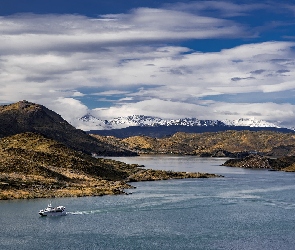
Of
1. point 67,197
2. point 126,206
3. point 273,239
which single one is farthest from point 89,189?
point 273,239

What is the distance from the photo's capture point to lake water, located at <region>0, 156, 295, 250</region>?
11169 cm

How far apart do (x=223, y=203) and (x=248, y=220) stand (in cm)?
3046

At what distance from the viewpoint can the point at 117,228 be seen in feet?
415

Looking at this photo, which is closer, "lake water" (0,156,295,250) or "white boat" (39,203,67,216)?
"lake water" (0,156,295,250)

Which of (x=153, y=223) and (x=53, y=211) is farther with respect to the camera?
(x=53, y=211)

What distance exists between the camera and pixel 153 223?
134 meters

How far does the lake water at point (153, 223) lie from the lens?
366 feet

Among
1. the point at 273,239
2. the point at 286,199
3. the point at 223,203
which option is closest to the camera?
the point at 273,239

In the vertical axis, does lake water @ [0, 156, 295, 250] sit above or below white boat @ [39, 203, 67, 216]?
below

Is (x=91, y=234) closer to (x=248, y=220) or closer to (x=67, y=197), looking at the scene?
(x=248, y=220)

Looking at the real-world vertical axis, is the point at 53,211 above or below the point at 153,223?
above

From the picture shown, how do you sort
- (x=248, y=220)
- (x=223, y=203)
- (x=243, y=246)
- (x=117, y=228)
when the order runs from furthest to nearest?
(x=223, y=203) → (x=248, y=220) → (x=117, y=228) → (x=243, y=246)

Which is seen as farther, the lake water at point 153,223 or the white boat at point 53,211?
the white boat at point 53,211

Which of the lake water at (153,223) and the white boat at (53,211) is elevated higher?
the white boat at (53,211)
